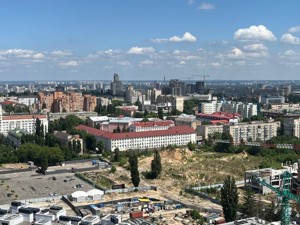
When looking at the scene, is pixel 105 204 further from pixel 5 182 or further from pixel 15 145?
pixel 15 145

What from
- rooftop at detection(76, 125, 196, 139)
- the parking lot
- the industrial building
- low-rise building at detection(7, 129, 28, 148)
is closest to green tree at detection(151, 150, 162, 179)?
the parking lot

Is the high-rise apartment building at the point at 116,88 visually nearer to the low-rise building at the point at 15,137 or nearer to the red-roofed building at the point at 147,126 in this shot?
the red-roofed building at the point at 147,126

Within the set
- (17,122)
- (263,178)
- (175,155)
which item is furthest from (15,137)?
(263,178)

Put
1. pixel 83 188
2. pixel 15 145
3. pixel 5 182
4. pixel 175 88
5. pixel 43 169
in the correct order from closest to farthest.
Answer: pixel 83 188, pixel 5 182, pixel 43 169, pixel 15 145, pixel 175 88

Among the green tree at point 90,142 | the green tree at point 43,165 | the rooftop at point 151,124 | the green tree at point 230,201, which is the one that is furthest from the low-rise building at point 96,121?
the green tree at point 230,201

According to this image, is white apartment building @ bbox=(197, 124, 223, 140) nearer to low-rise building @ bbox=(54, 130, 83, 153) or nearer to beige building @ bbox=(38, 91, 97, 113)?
low-rise building @ bbox=(54, 130, 83, 153)

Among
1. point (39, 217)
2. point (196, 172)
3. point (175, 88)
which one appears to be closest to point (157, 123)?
point (196, 172)

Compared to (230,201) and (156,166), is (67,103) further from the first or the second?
(230,201)
